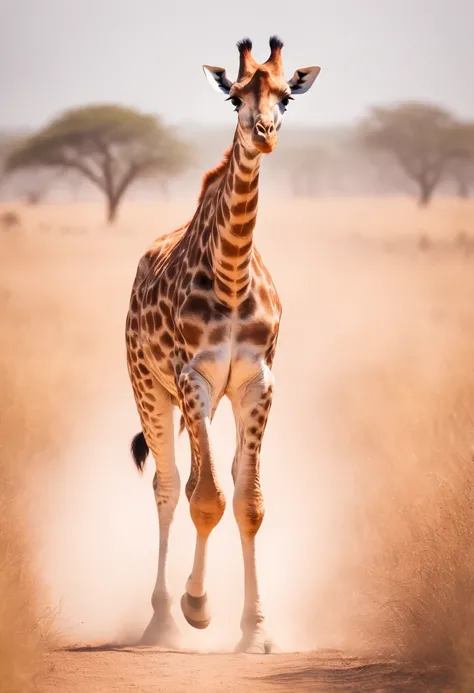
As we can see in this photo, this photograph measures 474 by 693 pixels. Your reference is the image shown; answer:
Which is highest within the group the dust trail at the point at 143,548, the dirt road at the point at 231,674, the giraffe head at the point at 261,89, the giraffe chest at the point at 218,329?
the giraffe head at the point at 261,89

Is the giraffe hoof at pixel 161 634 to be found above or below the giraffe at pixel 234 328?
below

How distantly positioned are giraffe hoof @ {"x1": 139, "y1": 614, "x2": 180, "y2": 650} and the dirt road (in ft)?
3.06

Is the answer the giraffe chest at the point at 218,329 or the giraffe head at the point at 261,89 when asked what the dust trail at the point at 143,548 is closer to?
the giraffe chest at the point at 218,329

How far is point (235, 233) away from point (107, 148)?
30.1m

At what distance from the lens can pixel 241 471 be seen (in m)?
6.38

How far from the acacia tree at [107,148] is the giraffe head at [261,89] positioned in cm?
2832

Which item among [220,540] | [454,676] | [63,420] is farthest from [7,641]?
[63,420]

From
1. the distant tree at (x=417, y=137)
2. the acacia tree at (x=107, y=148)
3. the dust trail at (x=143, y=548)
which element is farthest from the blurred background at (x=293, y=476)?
the distant tree at (x=417, y=137)

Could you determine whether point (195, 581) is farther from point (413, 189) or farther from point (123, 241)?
point (413, 189)

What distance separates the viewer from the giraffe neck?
20.3ft

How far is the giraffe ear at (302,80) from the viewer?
6.21m

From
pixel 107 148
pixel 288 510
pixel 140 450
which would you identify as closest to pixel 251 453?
pixel 140 450

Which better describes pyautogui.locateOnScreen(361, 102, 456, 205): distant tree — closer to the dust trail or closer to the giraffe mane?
the dust trail

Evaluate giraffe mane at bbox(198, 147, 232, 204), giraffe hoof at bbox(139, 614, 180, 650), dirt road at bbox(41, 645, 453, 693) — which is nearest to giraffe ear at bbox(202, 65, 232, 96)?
giraffe mane at bbox(198, 147, 232, 204)
